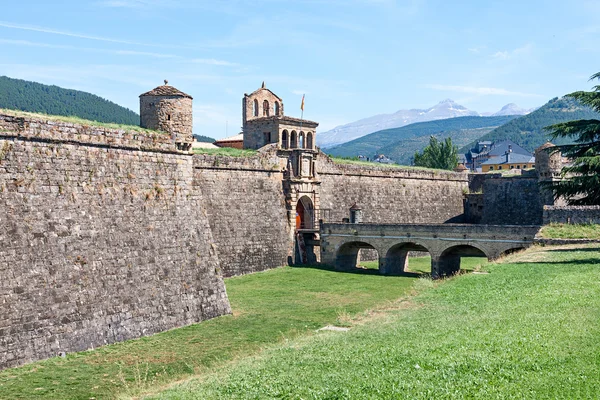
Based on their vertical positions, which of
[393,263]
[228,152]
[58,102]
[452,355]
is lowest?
[393,263]

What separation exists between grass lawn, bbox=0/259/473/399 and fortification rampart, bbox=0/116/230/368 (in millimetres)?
766

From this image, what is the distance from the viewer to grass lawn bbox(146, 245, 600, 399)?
429 inches

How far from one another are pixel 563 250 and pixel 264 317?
1243cm

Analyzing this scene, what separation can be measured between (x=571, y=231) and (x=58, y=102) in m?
81.0

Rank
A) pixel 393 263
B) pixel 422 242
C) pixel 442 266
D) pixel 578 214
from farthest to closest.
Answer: pixel 393 263 < pixel 422 242 < pixel 442 266 < pixel 578 214

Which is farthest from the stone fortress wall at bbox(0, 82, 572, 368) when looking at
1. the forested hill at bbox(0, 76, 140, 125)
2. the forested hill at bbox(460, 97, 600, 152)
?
the forested hill at bbox(460, 97, 600, 152)

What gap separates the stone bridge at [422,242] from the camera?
1308 inches

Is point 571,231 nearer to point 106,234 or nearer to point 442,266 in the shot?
point 442,266

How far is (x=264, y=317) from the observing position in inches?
959

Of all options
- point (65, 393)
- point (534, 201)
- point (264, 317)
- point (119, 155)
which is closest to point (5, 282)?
point (65, 393)

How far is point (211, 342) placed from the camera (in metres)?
20.5

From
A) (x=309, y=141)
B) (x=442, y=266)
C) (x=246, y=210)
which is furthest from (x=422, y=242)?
(x=309, y=141)

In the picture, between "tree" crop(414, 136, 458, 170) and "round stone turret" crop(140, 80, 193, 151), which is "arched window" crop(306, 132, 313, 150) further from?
"tree" crop(414, 136, 458, 170)

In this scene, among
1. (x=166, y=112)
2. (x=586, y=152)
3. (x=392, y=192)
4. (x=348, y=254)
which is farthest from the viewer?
(x=392, y=192)
